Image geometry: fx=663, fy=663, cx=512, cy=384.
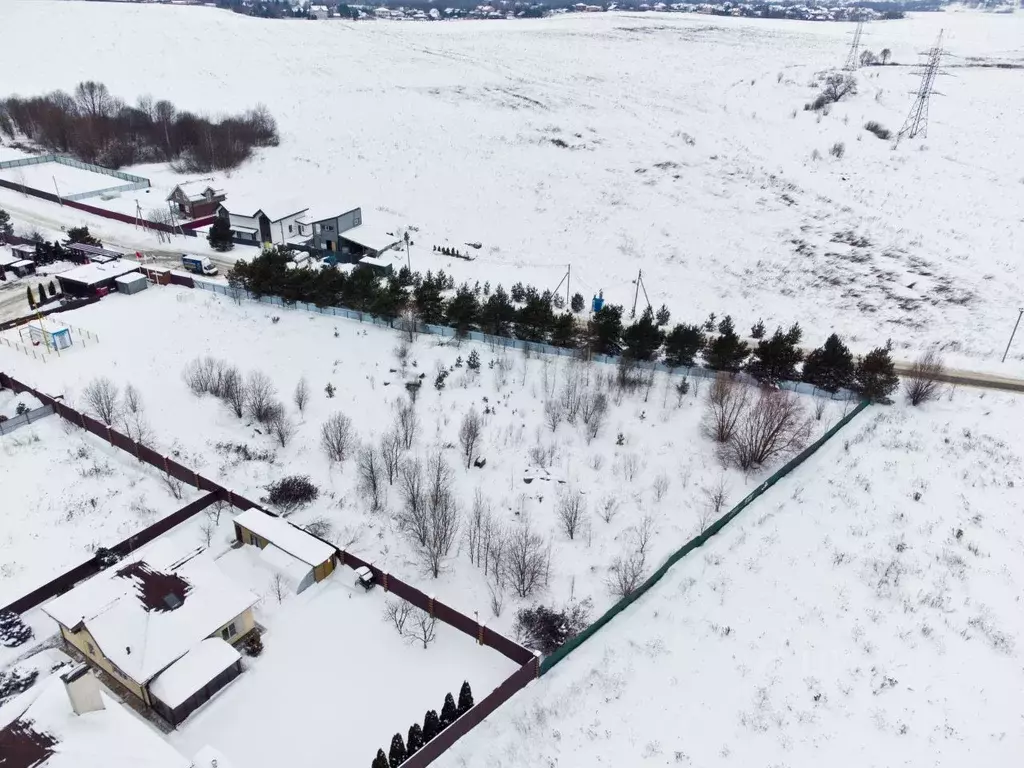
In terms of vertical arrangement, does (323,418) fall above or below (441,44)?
below

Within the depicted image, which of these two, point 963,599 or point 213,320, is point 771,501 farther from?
point 213,320

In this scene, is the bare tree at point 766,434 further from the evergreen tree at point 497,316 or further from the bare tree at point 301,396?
the bare tree at point 301,396

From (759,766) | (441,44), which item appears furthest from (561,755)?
(441,44)

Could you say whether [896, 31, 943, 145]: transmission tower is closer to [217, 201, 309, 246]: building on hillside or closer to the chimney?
[217, 201, 309, 246]: building on hillside

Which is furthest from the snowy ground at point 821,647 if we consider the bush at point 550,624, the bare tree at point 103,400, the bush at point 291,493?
the bare tree at point 103,400

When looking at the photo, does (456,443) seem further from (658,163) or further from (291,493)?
(658,163)

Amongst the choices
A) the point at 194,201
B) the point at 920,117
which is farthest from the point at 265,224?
the point at 920,117
